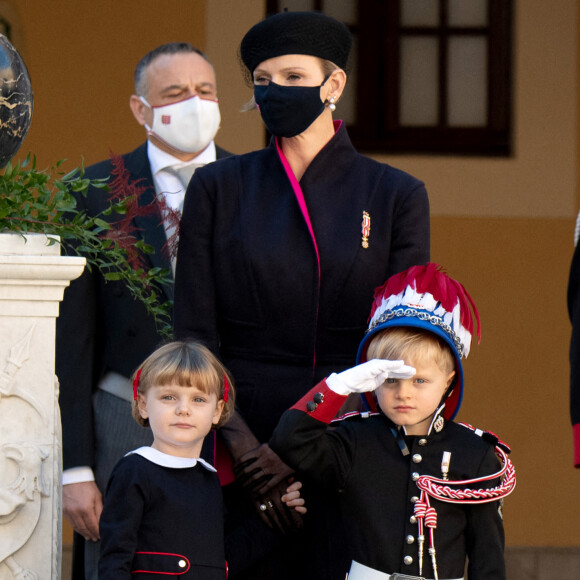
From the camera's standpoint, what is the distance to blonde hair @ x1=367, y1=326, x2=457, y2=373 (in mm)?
3535

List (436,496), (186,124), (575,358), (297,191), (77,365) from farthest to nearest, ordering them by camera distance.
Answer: (186,124) → (77,365) → (575,358) → (297,191) → (436,496)

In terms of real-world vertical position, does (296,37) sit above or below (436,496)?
above

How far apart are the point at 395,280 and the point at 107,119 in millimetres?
3296

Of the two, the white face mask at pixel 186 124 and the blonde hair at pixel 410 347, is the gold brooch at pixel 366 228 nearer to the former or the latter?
the blonde hair at pixel 410 347

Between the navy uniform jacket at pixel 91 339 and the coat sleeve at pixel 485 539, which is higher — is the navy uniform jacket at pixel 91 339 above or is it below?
above

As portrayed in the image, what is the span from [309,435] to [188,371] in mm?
324

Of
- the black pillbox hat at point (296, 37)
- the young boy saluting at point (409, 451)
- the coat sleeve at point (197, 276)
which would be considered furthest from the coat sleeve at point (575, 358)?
the coat sleeve at point (197, 276)

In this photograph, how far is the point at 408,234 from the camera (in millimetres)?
3713

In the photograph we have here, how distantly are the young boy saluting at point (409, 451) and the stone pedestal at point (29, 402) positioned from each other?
0.56 m

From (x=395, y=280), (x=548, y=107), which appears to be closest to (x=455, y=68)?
(x=548, y=107)

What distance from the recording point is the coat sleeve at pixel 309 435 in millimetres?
3428

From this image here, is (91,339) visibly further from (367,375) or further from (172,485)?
(367,375)

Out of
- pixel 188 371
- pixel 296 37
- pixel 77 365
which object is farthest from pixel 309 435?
pixel 77 365

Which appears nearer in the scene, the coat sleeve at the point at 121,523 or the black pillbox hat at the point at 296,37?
the coat sleeve at the point at 121,523
